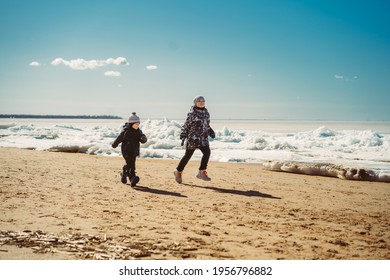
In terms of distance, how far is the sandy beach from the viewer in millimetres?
3156

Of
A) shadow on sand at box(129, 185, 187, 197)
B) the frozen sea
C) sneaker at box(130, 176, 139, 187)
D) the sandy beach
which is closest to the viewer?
the sandy beach

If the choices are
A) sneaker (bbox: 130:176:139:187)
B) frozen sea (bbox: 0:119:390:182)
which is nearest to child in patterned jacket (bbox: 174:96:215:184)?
sneaker (bbox: 130:176:139:187)

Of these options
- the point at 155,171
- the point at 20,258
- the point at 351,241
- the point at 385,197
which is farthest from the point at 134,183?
the point at 385,197

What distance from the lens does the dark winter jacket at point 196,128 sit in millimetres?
7195

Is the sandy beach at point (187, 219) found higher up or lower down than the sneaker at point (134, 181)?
lower down

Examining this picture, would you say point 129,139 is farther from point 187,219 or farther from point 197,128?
point 187,219

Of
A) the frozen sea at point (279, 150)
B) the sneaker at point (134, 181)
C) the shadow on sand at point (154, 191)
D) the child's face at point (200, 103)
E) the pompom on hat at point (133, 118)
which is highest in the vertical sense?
the child's face at point (200, 103)

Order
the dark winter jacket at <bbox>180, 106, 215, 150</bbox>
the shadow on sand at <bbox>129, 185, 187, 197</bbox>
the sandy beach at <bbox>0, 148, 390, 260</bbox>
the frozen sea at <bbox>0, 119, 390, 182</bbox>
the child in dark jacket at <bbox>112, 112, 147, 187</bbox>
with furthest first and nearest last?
the frozen sea at <bbox>0, 119, 390, 182</bbox> → the dark winter jacket at <bbox>180, 106, 215, 150</bbox> → the child in dark jacket at <bbox>112, 112, 147, 187</bbox> → the shadow on sand at <bbox>129, 185, 187, 197</bbox> → the sandy beach at <bbox>0, 148, 390, 260</bbox>

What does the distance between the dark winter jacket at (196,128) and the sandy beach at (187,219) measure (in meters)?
0.89

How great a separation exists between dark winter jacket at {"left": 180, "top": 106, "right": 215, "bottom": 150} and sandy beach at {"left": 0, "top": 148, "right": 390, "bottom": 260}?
2.93 ft

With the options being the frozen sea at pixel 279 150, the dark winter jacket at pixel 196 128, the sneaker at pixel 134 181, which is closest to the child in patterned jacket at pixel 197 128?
the dark winter jacket at pixel 196 128

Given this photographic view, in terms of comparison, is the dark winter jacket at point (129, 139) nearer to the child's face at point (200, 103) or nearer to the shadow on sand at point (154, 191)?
the shadow on sand at point (154, 191)

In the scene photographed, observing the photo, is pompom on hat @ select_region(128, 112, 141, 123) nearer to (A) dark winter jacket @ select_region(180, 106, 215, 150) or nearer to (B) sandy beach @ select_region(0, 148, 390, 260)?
(A) dark winter jacket @ select_region(180, 106, 215, 150)

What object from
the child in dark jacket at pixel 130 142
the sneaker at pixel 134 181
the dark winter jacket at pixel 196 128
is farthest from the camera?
the dark winter jacket at pixel 196 128
